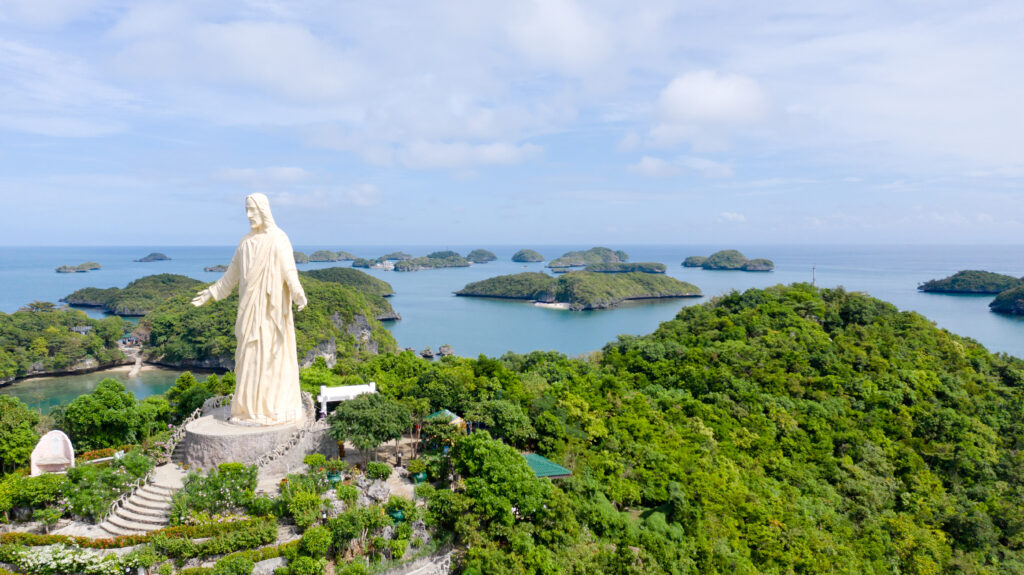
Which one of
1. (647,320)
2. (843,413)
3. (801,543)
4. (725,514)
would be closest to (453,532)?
(725,514)

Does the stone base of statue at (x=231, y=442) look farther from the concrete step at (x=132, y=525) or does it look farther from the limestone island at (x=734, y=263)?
the limestone island at (x=734, y=263)

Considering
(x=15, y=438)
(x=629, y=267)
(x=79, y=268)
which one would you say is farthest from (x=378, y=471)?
(x=79, y=268)

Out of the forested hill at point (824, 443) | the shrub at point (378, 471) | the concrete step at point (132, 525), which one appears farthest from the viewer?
the forested hill at point (824, 443)

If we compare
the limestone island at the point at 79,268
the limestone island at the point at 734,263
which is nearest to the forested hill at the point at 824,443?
the limestone island at the point at 734,263

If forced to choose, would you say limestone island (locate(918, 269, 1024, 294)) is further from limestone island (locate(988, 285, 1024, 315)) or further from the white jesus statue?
the white jesus statue

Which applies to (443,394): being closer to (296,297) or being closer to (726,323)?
(296,297)

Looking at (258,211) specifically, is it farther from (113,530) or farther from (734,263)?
(734,263)

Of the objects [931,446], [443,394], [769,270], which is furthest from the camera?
[769,270]
